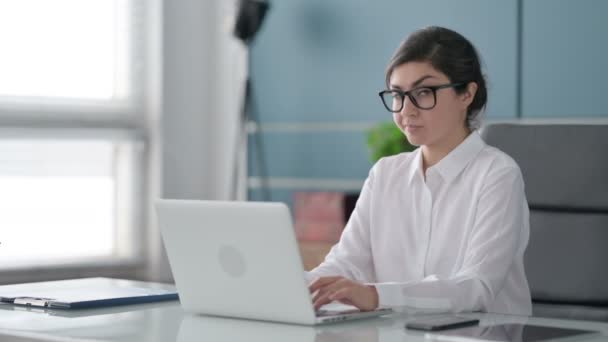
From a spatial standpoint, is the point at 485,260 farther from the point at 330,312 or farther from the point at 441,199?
the point at 330,312

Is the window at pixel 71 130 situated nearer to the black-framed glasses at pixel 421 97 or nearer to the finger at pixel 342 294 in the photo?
the black-framed glasses at pixel 421 97

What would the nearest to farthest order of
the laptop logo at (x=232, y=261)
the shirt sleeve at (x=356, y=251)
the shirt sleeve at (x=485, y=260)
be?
the laptop logo at (x=232, y=261) → the shirt sleeve at (x=485, y=260) → the shirt sleeve at (x=356, y=251)

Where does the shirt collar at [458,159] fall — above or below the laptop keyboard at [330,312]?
above

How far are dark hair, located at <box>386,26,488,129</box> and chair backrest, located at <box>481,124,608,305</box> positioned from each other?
0.67 feet

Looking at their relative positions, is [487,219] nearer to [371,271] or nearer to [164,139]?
[371,271]

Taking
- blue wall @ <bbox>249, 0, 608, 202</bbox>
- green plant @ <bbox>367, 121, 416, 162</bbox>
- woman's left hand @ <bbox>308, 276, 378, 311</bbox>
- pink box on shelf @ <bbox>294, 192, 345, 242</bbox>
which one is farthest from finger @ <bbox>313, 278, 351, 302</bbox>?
pink box on shelf @ <bbox>294, 192, 345, 242</bbox>

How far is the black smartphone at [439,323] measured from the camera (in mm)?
1700

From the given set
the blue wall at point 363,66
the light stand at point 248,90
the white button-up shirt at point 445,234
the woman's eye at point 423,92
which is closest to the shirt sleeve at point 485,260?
the white button-up shirt at point 445,234

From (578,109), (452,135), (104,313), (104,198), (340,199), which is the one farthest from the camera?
(104,198)

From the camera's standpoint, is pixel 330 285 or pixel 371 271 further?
pixel 371 271

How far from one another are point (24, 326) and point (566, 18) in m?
2.77

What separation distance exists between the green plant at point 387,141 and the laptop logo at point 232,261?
2188 millimetres

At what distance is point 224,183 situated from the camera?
206 inches

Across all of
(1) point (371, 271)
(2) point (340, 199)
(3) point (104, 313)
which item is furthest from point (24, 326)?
(2) point (340, 199)
